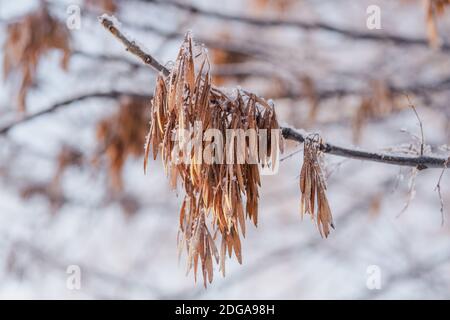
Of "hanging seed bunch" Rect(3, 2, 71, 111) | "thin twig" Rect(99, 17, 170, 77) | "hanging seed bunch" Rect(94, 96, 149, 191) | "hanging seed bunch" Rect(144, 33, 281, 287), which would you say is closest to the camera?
"hanging seed bunch" Rect(144, 33, 281, 287)

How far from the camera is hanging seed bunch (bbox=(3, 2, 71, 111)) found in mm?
2615

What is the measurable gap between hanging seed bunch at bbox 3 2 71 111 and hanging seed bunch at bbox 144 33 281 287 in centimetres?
143

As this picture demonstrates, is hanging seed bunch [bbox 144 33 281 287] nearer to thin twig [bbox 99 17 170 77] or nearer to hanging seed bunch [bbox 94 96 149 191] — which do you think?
thin twig [bbox 99 17 170 77]

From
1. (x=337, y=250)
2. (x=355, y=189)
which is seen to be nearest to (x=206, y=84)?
(x=337, y=250)

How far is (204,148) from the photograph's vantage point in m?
1.31

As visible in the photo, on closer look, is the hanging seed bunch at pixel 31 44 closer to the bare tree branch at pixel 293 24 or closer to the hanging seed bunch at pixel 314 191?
the bare tree branch at pixel 293 24

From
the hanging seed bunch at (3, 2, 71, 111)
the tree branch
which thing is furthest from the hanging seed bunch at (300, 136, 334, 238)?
the hanging seed bunch at (3, 2, 71, 111)

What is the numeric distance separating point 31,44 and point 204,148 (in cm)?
163

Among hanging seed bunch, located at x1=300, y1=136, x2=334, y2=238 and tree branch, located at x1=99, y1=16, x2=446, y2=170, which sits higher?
tree branch, located at x1=99, y1=16, x2=446, y2=170

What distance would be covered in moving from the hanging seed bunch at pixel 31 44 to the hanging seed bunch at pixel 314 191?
1.53m

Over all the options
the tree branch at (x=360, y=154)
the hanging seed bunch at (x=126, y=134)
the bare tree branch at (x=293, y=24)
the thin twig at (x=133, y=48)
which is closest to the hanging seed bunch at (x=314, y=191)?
the tree branch at (x=360, y=154)

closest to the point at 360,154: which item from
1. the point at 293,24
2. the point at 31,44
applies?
→ the point at 31,44

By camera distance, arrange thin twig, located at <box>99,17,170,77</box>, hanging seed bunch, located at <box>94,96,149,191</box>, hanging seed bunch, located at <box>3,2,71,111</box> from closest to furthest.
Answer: thin twig, located at <box>99,17,170,77</box> → hanging seed bunch, located at <box>3,2,71,111</box> → hanging seed bunch, located at <box>94,96,149,191</box>

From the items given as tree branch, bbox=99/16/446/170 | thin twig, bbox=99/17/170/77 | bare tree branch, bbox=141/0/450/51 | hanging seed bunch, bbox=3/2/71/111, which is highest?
bare tree branch, bbox=141/0/450/51
